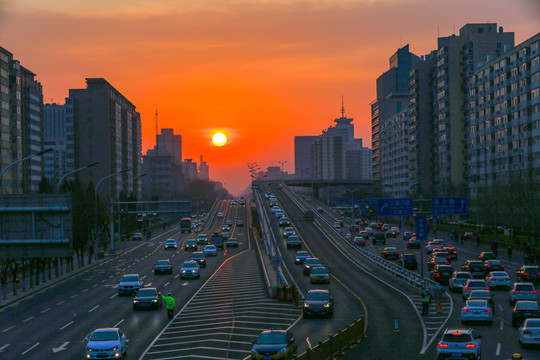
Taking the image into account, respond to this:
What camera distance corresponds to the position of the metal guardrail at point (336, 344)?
79.9 feet

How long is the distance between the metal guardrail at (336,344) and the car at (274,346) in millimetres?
1341

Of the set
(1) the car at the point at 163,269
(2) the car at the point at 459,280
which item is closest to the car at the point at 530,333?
(2) the car at the point at 459,280

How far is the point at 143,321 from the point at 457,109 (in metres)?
132

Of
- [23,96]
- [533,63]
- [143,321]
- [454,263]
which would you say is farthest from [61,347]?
[23,96]

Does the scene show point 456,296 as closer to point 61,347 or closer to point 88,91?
point 61,347

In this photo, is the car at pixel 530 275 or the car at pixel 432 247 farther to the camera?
the car at pixel 432 247

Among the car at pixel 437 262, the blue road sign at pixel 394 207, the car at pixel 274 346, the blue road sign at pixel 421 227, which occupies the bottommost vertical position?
the car at pixel 437 262

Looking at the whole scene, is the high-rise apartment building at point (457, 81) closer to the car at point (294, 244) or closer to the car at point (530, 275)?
the car at point (294, 244)

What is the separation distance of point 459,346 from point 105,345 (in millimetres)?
14159

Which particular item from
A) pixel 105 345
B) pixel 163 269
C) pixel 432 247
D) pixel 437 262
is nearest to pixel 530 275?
pixel 437 262

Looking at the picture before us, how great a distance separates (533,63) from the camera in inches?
4274

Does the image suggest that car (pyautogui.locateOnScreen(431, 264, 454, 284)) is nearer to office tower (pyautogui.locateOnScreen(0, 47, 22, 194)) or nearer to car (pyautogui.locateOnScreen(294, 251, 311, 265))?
car (pyautogui.locateOnScreen(294, 251, 311, 265))

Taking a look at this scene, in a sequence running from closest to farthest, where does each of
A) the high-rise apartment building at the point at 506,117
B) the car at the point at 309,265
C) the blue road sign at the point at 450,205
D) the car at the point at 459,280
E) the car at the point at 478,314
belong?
1. the car at the point at 478,314
2. the car at the point at 459,280
3. the blue road sign at the point at 450,205
4. the car at the point at 309,265
5. the high-rise apartment building at the point at 506,117

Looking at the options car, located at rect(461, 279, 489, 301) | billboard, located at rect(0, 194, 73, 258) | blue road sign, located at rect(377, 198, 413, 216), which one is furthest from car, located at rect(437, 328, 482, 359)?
blue road sign, located at rect(377, 198, 413, 216)
